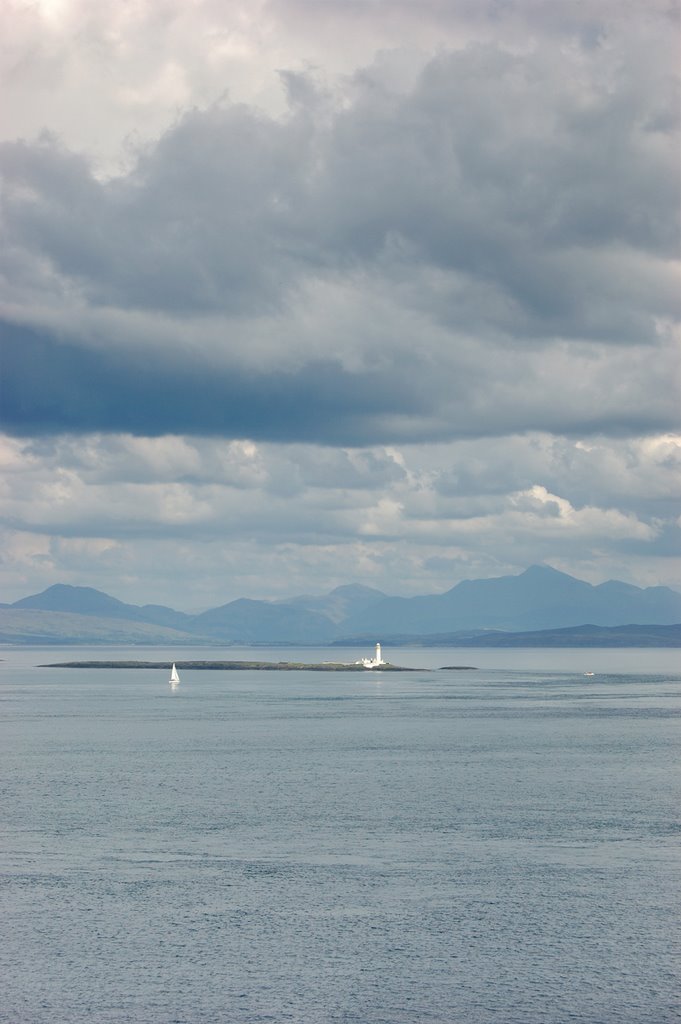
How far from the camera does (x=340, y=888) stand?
49344 millimetres

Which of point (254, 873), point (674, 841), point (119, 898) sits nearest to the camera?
point (119, 898)

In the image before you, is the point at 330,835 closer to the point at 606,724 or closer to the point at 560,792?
the point at 560,792

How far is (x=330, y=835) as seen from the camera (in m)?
61.3

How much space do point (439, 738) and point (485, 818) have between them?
174 feet

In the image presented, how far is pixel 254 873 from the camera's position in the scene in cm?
5259

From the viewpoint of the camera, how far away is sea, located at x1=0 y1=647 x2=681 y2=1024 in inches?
1444

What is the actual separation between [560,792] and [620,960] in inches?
1512

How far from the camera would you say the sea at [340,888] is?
3669 cm

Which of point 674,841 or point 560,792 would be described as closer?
point 674,841

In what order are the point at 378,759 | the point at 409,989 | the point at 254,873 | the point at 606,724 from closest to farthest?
the point at 409,989, the point at 254,873, the point at 378,759, the point at 606,724

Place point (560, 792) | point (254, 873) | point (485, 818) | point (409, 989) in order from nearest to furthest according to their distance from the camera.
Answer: point (409, 989) → point (254, 873) → point (485, 818) → point (560, 792)

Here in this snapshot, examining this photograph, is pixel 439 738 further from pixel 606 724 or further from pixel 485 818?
pixel 485 818

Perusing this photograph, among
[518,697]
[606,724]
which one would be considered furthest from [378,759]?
[518,697]

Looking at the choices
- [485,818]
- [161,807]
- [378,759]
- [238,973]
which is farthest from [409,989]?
[378,759]
